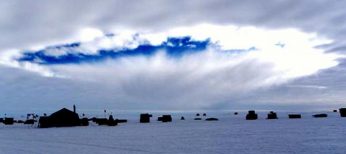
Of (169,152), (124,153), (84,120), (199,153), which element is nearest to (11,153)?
(124,153)

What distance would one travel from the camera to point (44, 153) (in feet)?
145

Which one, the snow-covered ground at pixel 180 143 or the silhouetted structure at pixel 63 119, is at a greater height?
the silhouetted structure at pixel 63 119

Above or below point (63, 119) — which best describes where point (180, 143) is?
below

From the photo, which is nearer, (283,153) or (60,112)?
(283,153)

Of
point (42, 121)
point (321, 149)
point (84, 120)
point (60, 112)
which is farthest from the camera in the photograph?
point (84, 120)

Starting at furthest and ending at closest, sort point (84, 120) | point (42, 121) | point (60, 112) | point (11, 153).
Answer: point (84, 120)
point (42, 121)
point (60, 112)
point (11, 153)

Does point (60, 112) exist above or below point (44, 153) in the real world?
above

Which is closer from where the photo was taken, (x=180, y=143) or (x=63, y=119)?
(x=180, y=143)

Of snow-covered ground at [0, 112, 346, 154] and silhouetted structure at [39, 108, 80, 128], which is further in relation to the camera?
silhouetted structure at [39, 108, 80, 128]

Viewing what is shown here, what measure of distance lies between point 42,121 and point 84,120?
2043 centimetres

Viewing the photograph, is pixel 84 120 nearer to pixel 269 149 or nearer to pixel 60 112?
pixel 60 112

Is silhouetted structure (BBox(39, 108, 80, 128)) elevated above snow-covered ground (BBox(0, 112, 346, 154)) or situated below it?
above

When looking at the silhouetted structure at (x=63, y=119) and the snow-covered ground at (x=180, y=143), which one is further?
the silhouetted structure at (x=63, y=119)

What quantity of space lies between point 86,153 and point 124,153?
3914mm
